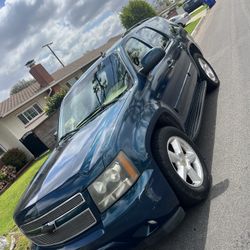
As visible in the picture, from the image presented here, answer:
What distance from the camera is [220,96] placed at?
6.47 meters

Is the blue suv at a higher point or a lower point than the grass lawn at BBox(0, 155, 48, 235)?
higher

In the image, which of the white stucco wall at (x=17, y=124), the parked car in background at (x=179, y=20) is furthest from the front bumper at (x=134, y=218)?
the white stucco wall at (x=17, y=124)

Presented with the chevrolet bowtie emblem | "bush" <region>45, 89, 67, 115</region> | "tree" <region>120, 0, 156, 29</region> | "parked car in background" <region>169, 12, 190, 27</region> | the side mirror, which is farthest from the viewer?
"tree" <region>120, 0, 156, 29</region>

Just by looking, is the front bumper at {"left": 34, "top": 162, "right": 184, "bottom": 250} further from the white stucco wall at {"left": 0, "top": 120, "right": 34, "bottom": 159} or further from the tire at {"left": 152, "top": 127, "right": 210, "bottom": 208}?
the white stucco wall at {"left": 0, "top": 120, "right": 34, "bottom": 159}

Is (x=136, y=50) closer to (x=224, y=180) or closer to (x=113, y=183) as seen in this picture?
(x=224, y=180)

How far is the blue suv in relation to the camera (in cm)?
285

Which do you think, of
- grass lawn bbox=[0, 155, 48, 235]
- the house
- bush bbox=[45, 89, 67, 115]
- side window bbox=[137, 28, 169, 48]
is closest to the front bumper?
side window bbox=[137, 28, 169, 48]

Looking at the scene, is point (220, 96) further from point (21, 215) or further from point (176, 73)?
point (21, 215)

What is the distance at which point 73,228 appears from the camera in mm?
2895

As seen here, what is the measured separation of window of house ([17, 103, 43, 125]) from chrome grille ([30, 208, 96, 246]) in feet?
72.0

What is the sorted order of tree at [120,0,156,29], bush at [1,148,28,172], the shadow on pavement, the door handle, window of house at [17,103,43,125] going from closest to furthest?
the shadow on pavement, the door handle, bush at [1,148,28,172], window of house at [17,103,43,125], tree at [120,0,156,29]

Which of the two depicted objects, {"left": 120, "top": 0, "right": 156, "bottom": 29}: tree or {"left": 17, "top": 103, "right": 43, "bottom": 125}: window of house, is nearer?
{"left": 17, "top": 103, "right": 43, "bottom": 125}: window of house

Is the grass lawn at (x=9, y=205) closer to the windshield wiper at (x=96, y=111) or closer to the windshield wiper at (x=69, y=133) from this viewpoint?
the windshield wiper at (x=69, y=133)

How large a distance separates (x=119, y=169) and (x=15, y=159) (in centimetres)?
1728
